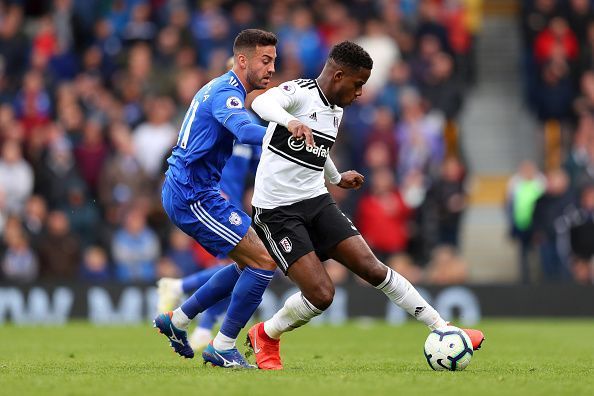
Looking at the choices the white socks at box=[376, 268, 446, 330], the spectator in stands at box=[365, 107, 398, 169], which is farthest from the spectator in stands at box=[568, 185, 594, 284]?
the white socks at box=[376, 268, 446, 330]

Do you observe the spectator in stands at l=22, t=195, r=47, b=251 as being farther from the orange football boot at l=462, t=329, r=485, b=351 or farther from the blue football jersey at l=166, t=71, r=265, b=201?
the orange football boot at l=462, t=329, r=485, b=351

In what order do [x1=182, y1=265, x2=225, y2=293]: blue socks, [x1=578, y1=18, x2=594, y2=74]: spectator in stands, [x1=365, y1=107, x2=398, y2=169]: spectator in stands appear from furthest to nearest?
[x1=578, y1=18, x2=594, y2=74]: spectator in stands, [x1=365, y1=107, x2=398, y2=169]: spectator in stands, [x1=182, y1=265, x2=225, y2=293]: blue socks

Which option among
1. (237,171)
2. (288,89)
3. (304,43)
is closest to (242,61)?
(288,89)

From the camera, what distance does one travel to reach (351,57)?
928cm

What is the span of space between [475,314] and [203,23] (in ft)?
22.5

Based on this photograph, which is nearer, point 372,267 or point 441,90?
point 372,267

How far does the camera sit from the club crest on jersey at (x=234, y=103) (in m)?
9.32

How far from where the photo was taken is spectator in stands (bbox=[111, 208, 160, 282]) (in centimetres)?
1847

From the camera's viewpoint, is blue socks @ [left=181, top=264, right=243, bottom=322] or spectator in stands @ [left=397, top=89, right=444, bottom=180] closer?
blue socks @ [left=181, top=264, right=243, bottom=322]

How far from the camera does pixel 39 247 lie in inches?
734

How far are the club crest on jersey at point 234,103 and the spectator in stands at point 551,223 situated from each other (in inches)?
421

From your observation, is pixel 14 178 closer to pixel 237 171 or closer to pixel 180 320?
pixel 237 171

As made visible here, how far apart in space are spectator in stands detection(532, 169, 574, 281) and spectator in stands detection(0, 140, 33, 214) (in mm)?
7853

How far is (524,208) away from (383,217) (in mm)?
2349
